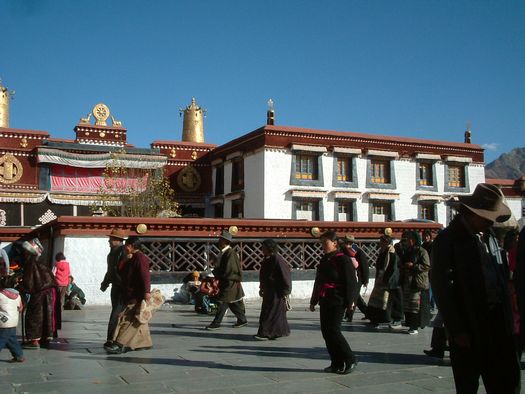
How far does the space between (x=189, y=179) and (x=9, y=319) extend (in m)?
28.9

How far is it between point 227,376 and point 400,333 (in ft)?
14.9

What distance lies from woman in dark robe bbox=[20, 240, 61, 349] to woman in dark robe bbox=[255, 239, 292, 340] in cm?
332

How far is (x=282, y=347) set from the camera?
852cm

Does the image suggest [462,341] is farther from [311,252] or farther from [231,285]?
[311,252]

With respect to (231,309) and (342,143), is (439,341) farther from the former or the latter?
(342,143)

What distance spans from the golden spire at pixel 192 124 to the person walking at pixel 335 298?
124ft

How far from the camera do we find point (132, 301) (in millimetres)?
8023

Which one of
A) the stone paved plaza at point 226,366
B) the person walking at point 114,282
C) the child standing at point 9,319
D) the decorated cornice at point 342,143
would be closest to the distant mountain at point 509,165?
the decorated cornice at point 342,143

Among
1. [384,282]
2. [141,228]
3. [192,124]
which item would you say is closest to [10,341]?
[384,282]

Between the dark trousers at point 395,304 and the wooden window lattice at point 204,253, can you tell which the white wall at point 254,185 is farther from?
the dark trousers at point 395,304

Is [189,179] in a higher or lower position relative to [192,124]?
lower

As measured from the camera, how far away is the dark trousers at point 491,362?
3.74m

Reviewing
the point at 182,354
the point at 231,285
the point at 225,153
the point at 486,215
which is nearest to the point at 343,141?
the point at 225,153

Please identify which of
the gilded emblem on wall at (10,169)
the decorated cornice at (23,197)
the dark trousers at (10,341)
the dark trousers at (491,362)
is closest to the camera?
the dark trousers at (491,362)
